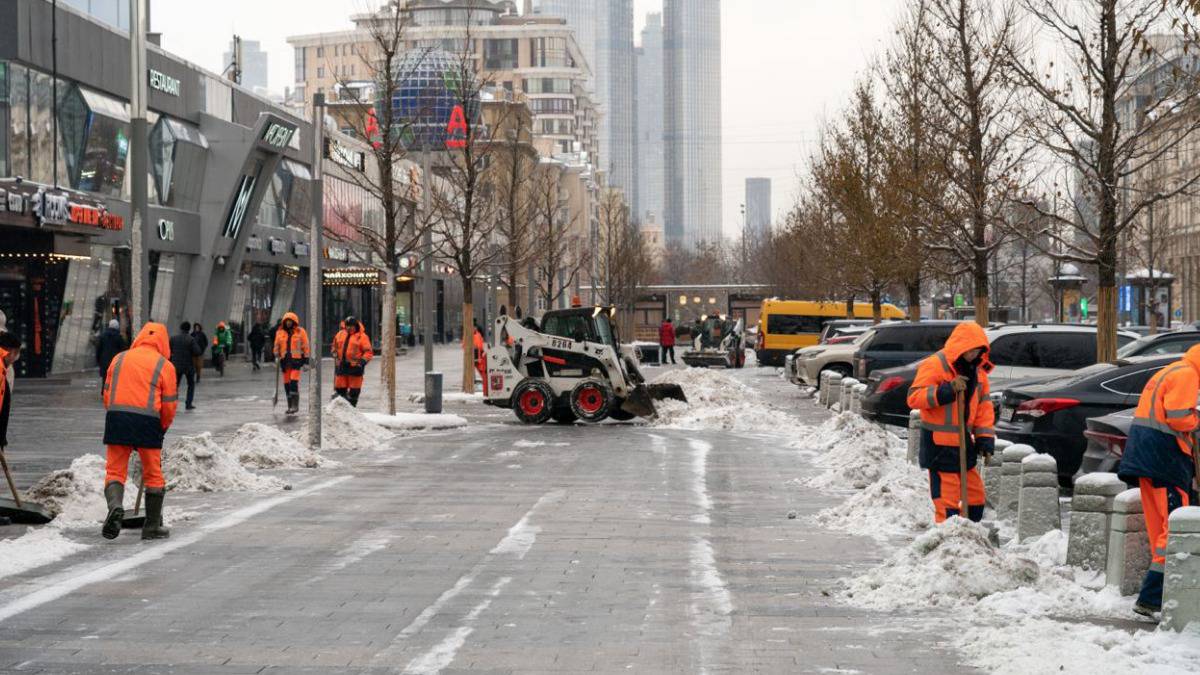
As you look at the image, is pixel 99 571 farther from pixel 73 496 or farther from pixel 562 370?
pixel 562 370

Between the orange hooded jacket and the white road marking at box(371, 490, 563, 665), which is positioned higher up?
the orange hooded jacket

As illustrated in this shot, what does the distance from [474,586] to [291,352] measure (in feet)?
59.7

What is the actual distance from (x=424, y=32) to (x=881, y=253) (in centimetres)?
11933

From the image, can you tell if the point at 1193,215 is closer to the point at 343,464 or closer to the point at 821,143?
the point at 821,143

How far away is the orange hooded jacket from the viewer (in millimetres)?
10969

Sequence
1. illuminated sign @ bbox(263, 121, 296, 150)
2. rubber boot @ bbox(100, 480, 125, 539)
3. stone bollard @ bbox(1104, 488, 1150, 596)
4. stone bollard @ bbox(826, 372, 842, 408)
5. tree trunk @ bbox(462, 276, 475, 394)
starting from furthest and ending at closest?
illuminated sign @ bbox(263, 121, 296, 150) → tree trunk @ bbox(462, 276, 475, 394) → stone bollard @ bbox(826, 372, 842, 408) → rubber boot @ bbox(100, 480, 125, 539) → stone bollard @ bbox(1104, 488, 1150, 596)

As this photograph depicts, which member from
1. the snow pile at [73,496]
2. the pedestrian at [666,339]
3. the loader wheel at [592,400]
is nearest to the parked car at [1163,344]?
the loader wheel at [592,400]

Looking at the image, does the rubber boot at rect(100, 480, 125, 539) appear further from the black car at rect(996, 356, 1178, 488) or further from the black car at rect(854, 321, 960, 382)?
the black car at rect(854, 321, 960, 382)

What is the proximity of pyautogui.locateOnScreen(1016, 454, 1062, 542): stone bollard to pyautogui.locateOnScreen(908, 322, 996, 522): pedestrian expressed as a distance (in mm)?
569

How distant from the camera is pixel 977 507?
11.2 meters

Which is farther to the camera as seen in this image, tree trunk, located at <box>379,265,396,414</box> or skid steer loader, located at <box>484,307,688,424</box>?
tree trunk, located at <box>379,265,396,414</box>

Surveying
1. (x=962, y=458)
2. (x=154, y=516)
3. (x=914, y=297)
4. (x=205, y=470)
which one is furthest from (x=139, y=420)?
(x=914, y=297)

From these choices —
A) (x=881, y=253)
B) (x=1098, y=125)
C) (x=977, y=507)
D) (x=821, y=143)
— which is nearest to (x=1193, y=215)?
(x=821, y=143)

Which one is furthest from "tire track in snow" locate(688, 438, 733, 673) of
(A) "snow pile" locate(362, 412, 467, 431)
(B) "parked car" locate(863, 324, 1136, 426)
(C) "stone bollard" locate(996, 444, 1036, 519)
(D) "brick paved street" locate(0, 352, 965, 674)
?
(A) "snow pile" locate(362, 412, 467, 431)
